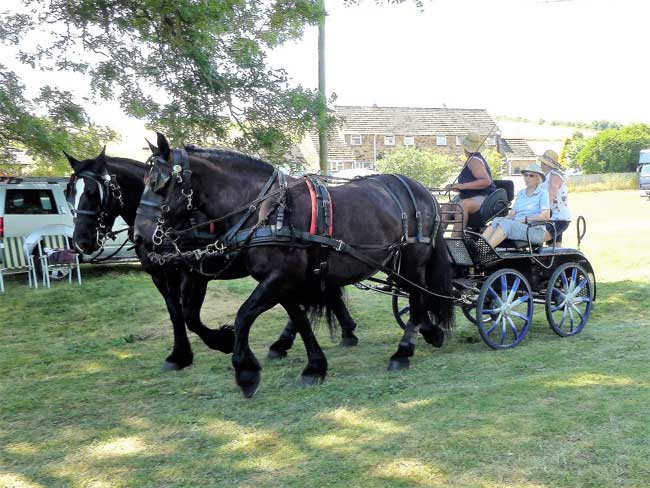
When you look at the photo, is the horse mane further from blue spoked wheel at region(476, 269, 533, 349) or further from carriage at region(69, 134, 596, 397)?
blue spoked wheel at region(476, 269, 533, 349)

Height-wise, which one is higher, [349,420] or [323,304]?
[323,304]

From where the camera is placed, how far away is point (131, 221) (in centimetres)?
655

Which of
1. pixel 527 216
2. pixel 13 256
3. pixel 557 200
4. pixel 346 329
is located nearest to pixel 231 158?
pixel 346 329

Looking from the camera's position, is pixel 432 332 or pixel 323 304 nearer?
pixel 323 304

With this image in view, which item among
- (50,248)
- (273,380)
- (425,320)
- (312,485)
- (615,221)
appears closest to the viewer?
(312,485)

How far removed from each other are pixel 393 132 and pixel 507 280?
151 feet

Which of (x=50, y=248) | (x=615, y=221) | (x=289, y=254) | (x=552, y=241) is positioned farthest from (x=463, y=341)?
(x=615, y=221)

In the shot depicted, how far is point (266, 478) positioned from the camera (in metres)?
3.82

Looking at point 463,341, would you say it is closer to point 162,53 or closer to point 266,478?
point 266,478

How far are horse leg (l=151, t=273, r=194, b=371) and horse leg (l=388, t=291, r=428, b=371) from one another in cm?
190

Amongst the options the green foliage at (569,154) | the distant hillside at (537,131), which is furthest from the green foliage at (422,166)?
the distant hillside at (537,131)

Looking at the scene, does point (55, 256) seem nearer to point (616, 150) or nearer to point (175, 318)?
point (175, 318)

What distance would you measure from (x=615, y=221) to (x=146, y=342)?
55.1 ft

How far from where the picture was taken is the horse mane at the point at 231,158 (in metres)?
5.58
